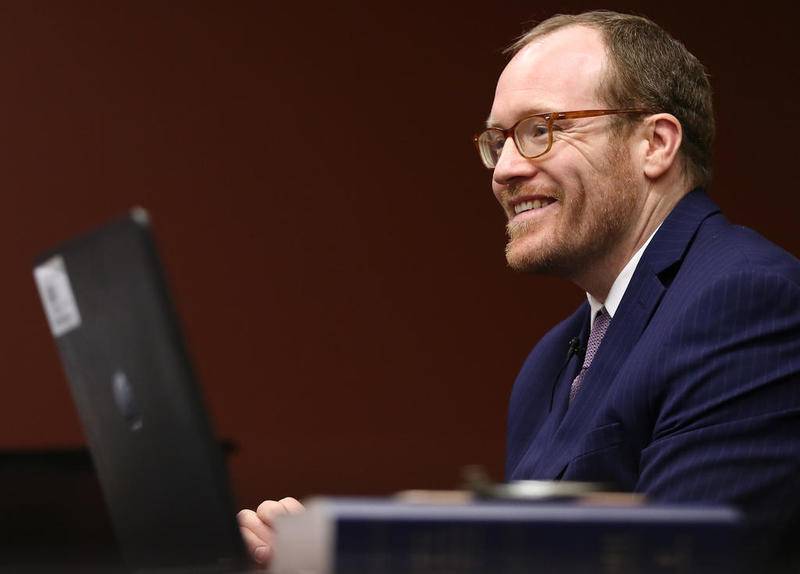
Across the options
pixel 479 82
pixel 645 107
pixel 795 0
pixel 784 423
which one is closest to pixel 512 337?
pixel 479 82

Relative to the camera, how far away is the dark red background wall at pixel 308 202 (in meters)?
4.71

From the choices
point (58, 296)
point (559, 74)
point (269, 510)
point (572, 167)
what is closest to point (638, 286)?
point (572, 167)

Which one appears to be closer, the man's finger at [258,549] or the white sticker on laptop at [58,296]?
the white sticker on laptop at [58,296]

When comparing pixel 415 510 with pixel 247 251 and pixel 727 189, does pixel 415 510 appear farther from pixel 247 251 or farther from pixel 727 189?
pixel 727 189

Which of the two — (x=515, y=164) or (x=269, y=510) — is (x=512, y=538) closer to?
(x=269, y=510)

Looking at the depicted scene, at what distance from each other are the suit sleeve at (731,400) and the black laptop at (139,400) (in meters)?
0.65

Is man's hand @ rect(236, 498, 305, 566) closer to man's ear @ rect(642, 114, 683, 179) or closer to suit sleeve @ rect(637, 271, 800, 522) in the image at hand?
suit sleeve @ rect(637, 271, 800, 522)

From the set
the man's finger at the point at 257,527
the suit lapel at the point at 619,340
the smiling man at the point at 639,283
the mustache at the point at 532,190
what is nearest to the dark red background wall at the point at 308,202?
the smiling man at the point at 639,283

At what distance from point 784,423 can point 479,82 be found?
354 cm

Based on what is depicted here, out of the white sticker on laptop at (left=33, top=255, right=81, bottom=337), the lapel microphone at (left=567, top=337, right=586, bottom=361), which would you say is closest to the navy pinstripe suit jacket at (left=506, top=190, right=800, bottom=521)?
the lapel microphone at (left=567, top=337, right=586, bottom=361)

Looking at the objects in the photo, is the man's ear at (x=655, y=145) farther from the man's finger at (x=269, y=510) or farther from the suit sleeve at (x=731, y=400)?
the man's finger at (x=269, y=510)

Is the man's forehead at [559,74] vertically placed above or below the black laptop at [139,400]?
above

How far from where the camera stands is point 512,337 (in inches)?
193

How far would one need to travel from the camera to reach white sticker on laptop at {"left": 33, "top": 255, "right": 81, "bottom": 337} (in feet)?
3.90
